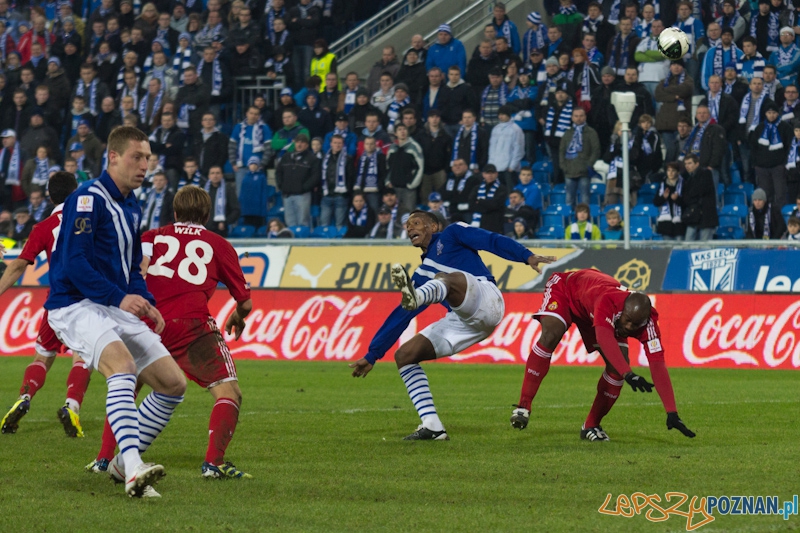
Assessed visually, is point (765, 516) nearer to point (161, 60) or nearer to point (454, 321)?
point (454, 321)

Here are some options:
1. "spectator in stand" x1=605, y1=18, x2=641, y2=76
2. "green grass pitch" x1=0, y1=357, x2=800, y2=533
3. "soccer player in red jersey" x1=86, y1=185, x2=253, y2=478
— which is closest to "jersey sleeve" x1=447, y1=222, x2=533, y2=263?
"green grass pitch" x1=0, y1=357, x2=800, y2=533

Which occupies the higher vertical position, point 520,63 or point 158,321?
point 520,63

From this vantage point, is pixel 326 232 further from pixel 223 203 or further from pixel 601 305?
pixel 601 305

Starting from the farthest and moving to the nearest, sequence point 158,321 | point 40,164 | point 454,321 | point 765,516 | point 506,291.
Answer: point 40,164 → point 506,291 → point 454,321 → point 158,321 → point 765,516

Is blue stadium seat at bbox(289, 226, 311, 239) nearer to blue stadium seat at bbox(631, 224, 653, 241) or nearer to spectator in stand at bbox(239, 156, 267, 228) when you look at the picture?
spectator in stand at bbox(239, 156, 267, 228)

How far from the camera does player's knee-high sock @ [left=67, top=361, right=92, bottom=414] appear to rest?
11.2 meters

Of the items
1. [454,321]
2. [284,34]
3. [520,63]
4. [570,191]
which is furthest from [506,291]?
[284,34]

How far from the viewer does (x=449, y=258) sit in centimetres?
1120

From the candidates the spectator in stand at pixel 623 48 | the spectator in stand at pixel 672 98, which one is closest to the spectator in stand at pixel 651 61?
the spectator in stand at pixel 623 48

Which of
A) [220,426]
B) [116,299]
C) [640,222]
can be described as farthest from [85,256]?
[640,222]

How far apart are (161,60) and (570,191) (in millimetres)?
10023

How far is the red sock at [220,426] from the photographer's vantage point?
827 cm

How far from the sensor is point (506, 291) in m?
19.7

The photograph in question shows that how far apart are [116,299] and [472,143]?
16075 mm
